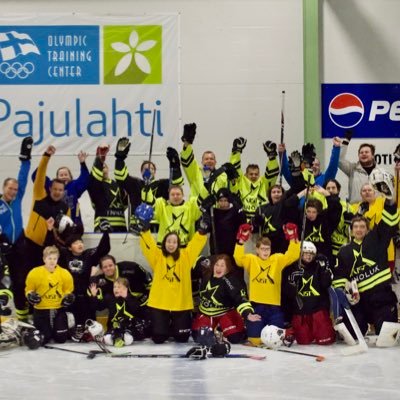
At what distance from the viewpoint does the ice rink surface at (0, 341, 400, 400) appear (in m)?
4.75

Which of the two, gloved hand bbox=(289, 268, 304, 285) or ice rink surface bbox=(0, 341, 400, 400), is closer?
ice rink surface bbox=(0, 341, 400, 400)

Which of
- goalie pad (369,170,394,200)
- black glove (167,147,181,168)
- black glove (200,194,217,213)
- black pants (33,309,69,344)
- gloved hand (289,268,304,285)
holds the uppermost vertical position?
black glove (167,147,181,168)

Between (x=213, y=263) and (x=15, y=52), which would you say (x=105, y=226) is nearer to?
(x=213, y=263)

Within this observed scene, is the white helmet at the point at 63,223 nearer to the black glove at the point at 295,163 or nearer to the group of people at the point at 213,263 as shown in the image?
the group of people at the point at 213,263

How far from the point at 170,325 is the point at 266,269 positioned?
91cm

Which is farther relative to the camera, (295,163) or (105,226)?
(295,163)

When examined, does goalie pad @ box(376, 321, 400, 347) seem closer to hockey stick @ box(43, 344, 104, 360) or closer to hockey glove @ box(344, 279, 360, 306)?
hockey glove @ box(344, 279, 360, 306)

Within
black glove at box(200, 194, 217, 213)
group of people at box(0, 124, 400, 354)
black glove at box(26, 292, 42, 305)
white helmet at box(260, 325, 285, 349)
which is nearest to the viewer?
white helmet at box(260, 325, 285, 349)

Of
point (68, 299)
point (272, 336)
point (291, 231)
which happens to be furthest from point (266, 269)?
point (68, 299)

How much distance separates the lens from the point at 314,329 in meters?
6.43

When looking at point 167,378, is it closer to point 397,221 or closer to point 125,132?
point 397,221

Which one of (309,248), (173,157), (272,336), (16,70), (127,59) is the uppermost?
(127,59)

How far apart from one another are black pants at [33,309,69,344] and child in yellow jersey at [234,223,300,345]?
4.96 ft

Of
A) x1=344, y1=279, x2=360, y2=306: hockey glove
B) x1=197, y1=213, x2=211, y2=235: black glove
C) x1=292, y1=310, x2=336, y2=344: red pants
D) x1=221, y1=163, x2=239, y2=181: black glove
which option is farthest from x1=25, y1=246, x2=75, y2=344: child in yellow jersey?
x1=344, y1=279, x2=360, y2=306: hockey glove
